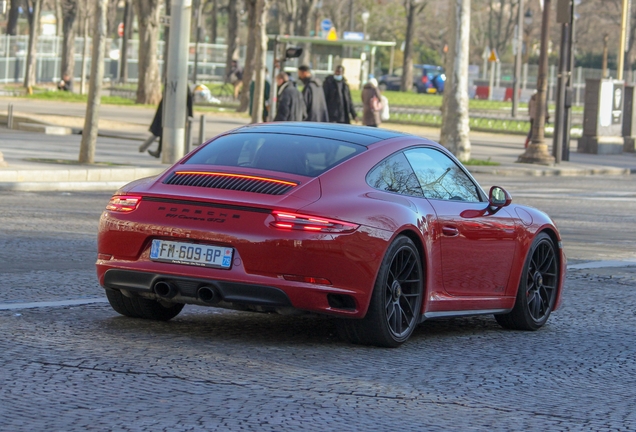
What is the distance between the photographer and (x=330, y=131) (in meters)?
7.93

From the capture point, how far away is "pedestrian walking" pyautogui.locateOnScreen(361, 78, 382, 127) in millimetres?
29125

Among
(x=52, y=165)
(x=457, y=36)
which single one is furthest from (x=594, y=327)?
(x=457, y=36)

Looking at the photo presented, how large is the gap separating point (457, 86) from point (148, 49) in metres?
19.7

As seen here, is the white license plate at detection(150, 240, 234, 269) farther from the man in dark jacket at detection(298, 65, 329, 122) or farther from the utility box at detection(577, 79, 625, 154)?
the utility box at detection(577, 79, 625, 154)

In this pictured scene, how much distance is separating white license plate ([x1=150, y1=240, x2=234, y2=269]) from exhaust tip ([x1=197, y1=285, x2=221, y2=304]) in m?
0.13

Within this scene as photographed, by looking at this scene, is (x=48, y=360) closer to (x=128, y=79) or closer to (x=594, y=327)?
(x=594, y=327)

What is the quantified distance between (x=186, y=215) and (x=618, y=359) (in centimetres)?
276

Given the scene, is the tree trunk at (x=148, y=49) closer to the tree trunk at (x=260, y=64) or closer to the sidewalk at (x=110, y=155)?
the sidewalk at (x=110, y=155)

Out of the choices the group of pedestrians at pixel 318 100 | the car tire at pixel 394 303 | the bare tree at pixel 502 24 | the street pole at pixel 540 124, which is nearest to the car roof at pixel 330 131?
the car tire at pixel 394 303

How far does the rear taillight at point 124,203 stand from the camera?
722cm

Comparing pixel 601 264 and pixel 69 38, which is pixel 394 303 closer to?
pixel 601 264

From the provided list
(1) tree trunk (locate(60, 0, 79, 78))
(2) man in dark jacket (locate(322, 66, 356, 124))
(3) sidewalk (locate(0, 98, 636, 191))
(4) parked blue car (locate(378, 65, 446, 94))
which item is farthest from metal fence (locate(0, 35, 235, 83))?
(2) man in dark jacket (locate(322, 66, 356, 124))

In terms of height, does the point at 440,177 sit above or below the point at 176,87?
below

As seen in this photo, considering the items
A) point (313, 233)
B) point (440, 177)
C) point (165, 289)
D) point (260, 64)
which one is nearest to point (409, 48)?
point (260, 64)
